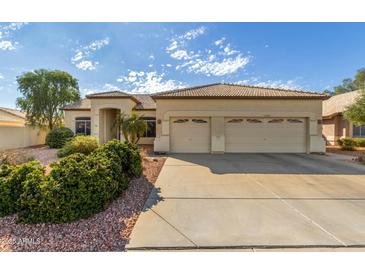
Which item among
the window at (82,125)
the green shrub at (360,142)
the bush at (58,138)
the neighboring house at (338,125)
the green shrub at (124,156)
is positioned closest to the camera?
the green shrub at (124,156)

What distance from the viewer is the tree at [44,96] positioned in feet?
73.6

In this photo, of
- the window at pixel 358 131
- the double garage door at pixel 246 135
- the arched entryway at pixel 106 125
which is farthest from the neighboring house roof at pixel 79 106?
the window at pixel 358 131

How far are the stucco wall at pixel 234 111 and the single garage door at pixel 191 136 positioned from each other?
1.32 feet

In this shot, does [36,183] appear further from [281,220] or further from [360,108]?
[360,108]

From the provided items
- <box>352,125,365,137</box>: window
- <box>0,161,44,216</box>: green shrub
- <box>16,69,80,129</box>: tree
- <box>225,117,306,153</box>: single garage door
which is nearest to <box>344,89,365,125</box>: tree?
<box>225,117,306,153</box>: single garage door

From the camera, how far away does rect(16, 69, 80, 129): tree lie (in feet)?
73.6

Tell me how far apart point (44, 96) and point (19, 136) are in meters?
4.81

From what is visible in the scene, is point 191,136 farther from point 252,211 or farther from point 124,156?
point 252,211

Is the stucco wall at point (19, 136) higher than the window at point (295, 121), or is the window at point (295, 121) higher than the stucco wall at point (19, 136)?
the window at point (295, 121)

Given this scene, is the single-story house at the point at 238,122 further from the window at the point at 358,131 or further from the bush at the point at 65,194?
the bush at the point at 65,194

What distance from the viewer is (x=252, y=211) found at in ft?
17.1

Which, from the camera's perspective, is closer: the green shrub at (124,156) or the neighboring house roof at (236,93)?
the green shrub at (124,156)

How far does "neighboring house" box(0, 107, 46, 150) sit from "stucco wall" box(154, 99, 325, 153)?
13.7 m

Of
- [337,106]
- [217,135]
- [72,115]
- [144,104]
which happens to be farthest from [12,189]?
[337,106]
